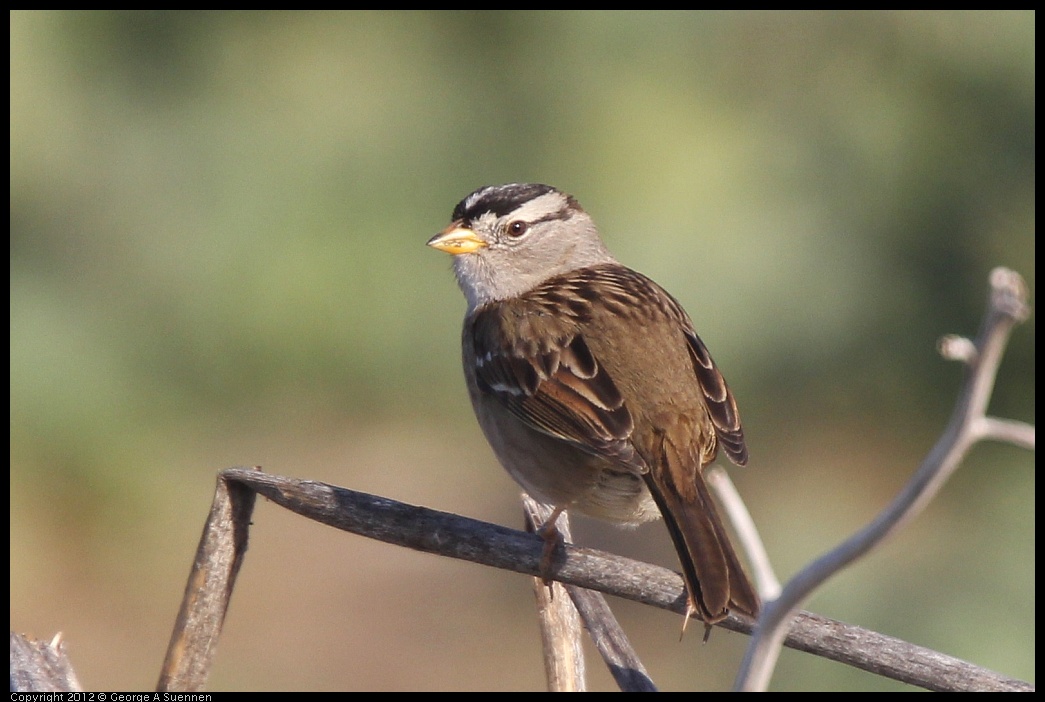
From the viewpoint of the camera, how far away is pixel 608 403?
9.68ft

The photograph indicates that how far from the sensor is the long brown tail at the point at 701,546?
7.70 ft

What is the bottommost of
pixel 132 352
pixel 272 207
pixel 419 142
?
pixel 132 352

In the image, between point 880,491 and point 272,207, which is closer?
point 272,207

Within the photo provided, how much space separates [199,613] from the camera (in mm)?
2002

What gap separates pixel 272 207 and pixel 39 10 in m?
1.51

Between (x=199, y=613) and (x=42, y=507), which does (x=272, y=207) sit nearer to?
(x=42, y=507)

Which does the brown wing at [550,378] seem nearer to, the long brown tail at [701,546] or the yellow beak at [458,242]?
the long brown tail at [701,546]

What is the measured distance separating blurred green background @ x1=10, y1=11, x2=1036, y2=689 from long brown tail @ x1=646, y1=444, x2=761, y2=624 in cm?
349

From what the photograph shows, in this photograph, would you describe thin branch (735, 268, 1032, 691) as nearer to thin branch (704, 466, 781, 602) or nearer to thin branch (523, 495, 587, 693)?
thin branch (704, 466, 781, 602)

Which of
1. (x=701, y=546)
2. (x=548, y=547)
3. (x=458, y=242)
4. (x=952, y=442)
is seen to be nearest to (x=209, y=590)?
(x=548, y=547)

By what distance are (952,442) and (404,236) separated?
5.66 meters

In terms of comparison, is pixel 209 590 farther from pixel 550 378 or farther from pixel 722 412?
pixel 722 412

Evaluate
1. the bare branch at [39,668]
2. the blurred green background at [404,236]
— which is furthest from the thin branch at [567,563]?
the blurred green background at [404,236]

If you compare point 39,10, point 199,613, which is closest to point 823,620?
point 199,613
